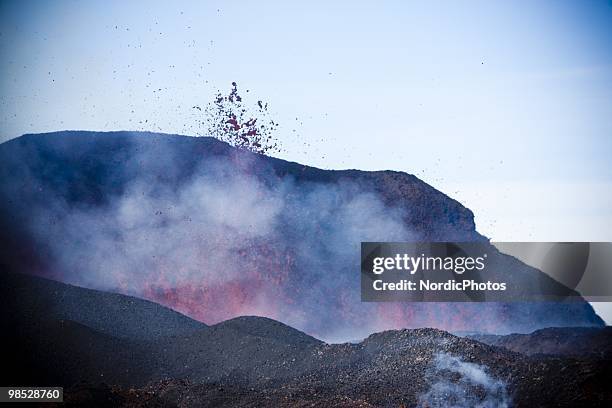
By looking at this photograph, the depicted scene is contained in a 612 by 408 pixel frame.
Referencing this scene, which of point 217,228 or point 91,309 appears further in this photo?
point 217,228

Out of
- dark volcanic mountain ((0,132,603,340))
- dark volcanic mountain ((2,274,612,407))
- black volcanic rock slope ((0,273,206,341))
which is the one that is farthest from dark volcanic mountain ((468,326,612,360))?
black volcanic rock slope ((0,273,206,341))

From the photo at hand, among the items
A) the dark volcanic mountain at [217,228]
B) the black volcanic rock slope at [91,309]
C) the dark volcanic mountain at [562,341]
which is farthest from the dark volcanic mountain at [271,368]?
the dark volcanic mountain at [562,341]

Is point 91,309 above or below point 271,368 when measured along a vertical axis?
above

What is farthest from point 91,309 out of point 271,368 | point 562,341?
point 562,341

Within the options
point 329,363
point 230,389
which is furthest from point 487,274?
point 230,389

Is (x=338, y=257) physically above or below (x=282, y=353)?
above

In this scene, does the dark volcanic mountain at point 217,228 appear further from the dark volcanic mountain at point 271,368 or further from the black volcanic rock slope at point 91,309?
the dark volcanic mountain at point 271,368

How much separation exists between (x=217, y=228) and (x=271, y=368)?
56.5 inches

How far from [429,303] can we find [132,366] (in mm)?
2508

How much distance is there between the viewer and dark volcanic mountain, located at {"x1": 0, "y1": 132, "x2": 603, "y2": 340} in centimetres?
738

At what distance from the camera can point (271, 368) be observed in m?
6.90

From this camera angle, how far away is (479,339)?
743 centimetres

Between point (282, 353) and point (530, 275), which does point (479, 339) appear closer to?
point (530, 275)

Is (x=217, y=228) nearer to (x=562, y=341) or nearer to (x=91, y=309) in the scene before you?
(x=91, y=309)
